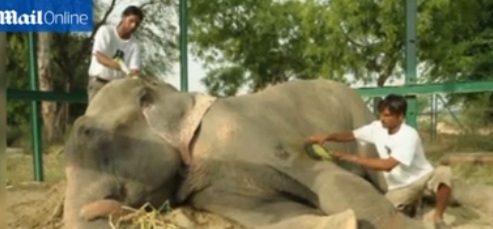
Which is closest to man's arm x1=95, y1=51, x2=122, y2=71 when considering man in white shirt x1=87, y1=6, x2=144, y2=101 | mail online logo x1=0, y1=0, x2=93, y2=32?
man in white shirt x1=87, y1=6, x2=144, y2=101

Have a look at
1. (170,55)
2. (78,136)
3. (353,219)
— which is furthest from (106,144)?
(170,55)

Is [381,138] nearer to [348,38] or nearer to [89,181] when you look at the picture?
[89,181]

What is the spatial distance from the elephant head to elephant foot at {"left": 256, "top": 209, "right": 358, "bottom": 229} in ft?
2.56

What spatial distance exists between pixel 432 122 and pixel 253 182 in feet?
44.7

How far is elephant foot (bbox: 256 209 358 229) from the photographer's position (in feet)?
18.9

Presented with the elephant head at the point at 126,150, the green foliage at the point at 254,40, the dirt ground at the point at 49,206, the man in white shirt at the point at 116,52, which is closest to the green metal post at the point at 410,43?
the dirt ground at the point at 49,206

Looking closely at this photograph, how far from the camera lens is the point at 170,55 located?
24.9 metres

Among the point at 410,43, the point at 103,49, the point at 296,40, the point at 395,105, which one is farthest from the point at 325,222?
the point at 296,40

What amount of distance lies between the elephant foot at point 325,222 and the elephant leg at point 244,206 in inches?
13.3

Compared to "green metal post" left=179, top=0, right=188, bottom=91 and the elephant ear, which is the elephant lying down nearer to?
the elephant ear

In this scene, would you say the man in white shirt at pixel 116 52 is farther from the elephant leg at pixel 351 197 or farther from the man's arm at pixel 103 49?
the elephant leg at pixel 351 197

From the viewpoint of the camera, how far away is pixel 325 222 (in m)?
5.83

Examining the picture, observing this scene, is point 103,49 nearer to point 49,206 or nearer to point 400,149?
point 49,206

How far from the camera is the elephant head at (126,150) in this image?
605 cm
